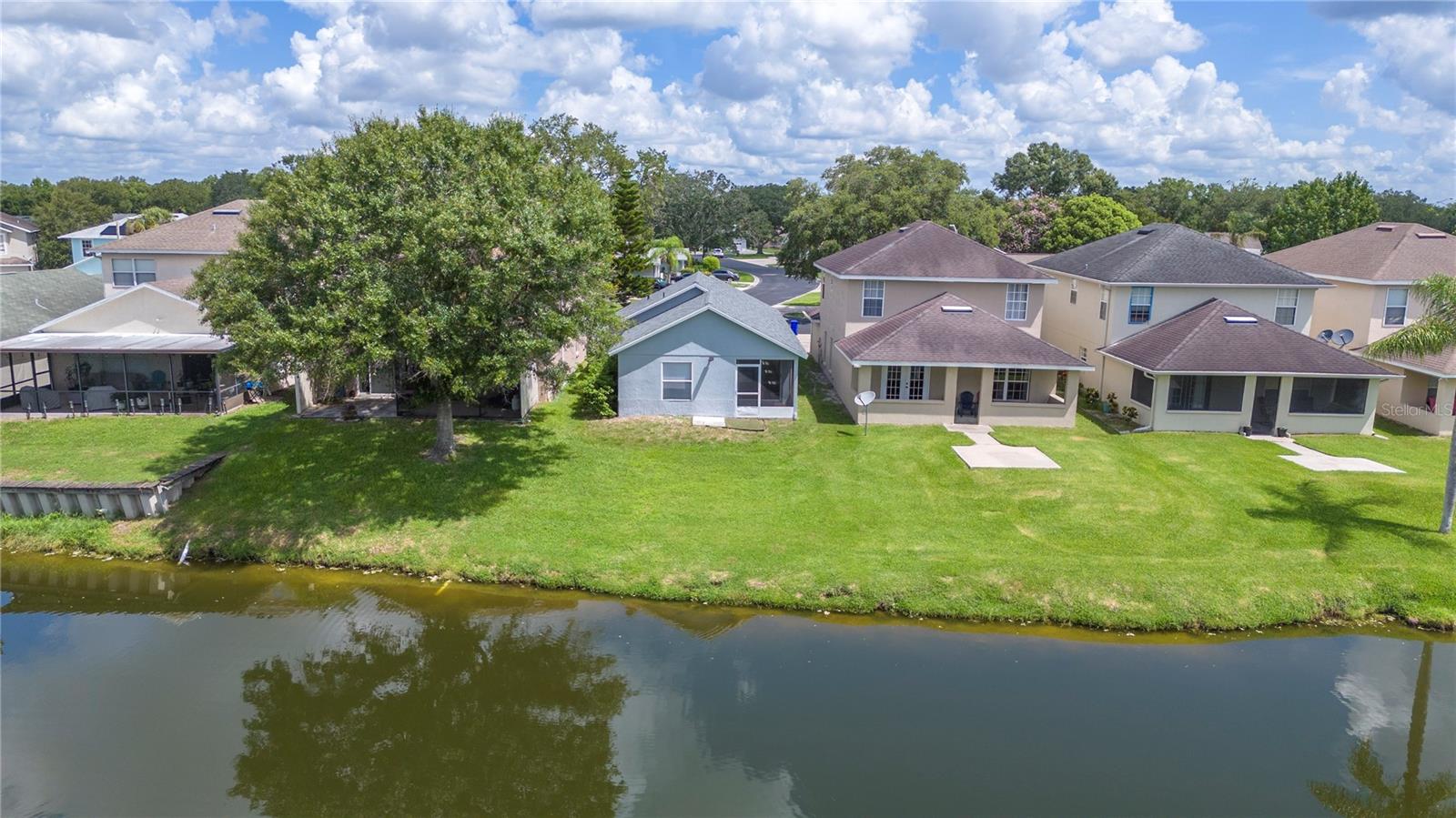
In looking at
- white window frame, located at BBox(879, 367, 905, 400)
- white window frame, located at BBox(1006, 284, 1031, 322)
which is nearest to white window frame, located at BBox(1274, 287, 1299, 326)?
white window frame, located at BBox(1006, 284, 1031, 322)

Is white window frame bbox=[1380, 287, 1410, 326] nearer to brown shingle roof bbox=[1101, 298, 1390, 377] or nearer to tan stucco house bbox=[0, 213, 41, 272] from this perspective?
brown shingle roof bbox=[1101, 298, 1390, 377]

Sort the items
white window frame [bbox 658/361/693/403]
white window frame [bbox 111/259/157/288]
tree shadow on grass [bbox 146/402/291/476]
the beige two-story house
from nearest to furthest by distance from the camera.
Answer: tree shadow on grass [bbox 146/402/291/476], the beige two-story house, white window frame [bbox 658/361/693/403], white window frame [bbox 111/259/157/288]

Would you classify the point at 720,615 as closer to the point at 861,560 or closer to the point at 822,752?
the point at 861,560

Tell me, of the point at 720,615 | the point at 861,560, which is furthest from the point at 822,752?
the point at 861,560

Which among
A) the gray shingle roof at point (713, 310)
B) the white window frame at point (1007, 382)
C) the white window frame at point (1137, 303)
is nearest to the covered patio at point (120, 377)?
the gray shingle roof at point (713, 310)

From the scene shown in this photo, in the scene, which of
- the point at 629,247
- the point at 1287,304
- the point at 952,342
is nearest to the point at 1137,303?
the point at 1287,304

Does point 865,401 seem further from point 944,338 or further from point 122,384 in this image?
point 122,384
